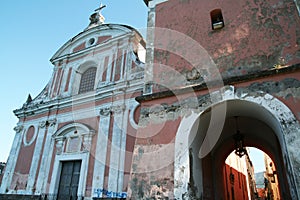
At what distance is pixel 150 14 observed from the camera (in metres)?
6.37

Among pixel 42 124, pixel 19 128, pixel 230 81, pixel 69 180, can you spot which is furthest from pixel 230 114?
pixel 19 128

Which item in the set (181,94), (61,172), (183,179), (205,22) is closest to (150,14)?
(205,22)

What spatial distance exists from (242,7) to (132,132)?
213 inches

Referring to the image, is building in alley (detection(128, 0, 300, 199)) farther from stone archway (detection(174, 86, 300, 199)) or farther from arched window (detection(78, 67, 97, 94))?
arched window (detection(78, 67, 97, 94))

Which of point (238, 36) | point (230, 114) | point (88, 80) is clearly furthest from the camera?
point (88, 80)

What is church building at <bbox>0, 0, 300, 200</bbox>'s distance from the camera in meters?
4.02

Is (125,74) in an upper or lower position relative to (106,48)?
lower

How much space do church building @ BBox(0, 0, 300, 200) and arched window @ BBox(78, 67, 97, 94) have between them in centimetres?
93

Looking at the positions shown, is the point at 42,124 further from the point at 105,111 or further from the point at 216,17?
the point at 216,17

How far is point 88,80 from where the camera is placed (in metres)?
11.4

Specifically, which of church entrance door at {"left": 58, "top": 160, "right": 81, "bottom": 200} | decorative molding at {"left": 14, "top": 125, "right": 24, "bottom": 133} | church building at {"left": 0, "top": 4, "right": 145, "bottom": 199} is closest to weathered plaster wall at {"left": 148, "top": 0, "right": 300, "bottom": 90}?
church building at {"left": 0, "top": 4, "right": 145, "bottom": 199}

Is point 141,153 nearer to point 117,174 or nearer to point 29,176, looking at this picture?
point 117,174

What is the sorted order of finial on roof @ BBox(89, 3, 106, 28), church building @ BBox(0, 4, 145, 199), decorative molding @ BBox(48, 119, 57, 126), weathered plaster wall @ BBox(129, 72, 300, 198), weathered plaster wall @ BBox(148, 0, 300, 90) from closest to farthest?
weathered plaster wall @ BBox(129, 72, 300, 198), weathered plaster wall @ BBox(148, 0, 300, 90), church building @ BBox(0, 4, 145, 199), decorative molding @ BBox(48, 119, 57, 126), finial on roof @ BBox(89, 3, 106, 28)

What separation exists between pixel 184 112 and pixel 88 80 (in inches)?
316
